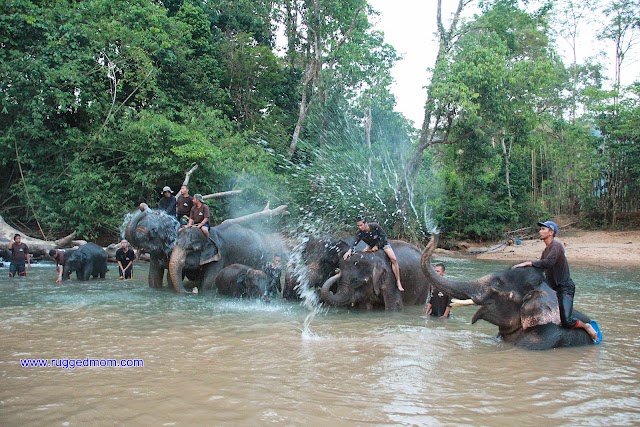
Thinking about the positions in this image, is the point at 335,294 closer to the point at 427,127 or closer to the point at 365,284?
A: the point at 365,284

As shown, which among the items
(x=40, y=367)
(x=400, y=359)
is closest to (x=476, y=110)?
(x=400, y=359)

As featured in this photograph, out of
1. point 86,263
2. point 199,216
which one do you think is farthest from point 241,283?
point 86,263

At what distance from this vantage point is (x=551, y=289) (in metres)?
5.86

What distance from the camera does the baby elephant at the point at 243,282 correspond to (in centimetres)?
941

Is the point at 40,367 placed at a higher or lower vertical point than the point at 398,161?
lower

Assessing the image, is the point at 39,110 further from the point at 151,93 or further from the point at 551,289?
the point at 551,289

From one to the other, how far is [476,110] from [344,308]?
512 inches

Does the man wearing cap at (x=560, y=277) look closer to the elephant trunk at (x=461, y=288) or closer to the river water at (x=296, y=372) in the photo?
the river water at (x=296, y=372)

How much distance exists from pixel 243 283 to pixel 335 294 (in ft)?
7.28

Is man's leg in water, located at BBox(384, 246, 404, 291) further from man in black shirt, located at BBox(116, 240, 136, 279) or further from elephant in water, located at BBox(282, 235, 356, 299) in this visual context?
man in black shirt, located at BBox(116, 240, 136, 279)

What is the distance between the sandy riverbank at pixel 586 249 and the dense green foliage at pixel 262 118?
166 cm

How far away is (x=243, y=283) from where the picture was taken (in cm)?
967

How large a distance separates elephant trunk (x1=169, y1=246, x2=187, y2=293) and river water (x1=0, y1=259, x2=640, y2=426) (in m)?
2.02

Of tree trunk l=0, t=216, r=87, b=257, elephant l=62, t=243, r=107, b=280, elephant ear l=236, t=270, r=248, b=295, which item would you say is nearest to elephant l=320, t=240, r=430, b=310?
elephant ear l=236, t=270, r=248, b=295
